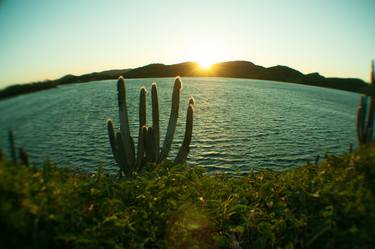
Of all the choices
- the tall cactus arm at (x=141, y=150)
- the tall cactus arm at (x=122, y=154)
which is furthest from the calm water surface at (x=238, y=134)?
the tall cactus arm at (x=141, y=150)

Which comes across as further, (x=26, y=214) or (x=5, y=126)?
(x=5, y=126)

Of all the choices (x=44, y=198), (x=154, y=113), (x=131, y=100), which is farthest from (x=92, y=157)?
(x=131, y=100)

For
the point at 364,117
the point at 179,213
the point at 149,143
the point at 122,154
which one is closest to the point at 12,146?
the point at 179,213

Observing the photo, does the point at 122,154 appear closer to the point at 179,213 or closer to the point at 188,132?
the point at 188,132

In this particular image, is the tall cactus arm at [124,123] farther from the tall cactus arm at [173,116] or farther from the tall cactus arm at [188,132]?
the tall cactus arm at [188,132]

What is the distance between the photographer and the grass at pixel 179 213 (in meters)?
3.15

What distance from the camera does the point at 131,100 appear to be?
56.8 metres

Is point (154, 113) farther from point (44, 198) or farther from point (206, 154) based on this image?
point (206, 154)

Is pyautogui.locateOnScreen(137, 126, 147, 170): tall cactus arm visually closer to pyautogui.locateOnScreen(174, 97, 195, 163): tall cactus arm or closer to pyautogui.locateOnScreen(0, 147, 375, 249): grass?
pyautogui.locateOnScreen(174, 97, 195, 163): tall cactus arm

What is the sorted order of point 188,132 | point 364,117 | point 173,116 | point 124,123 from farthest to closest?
point 173,116 < point 188,132 < point 124,123 < point 364,117

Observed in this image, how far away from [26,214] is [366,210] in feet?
13.2

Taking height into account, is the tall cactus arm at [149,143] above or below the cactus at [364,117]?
below

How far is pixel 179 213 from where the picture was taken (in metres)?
5.08

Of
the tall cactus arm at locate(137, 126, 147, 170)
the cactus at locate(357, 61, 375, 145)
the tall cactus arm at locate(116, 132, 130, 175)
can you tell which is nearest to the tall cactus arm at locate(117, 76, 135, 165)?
the tall cactus arm at locate(116, 132, 130, 175)
